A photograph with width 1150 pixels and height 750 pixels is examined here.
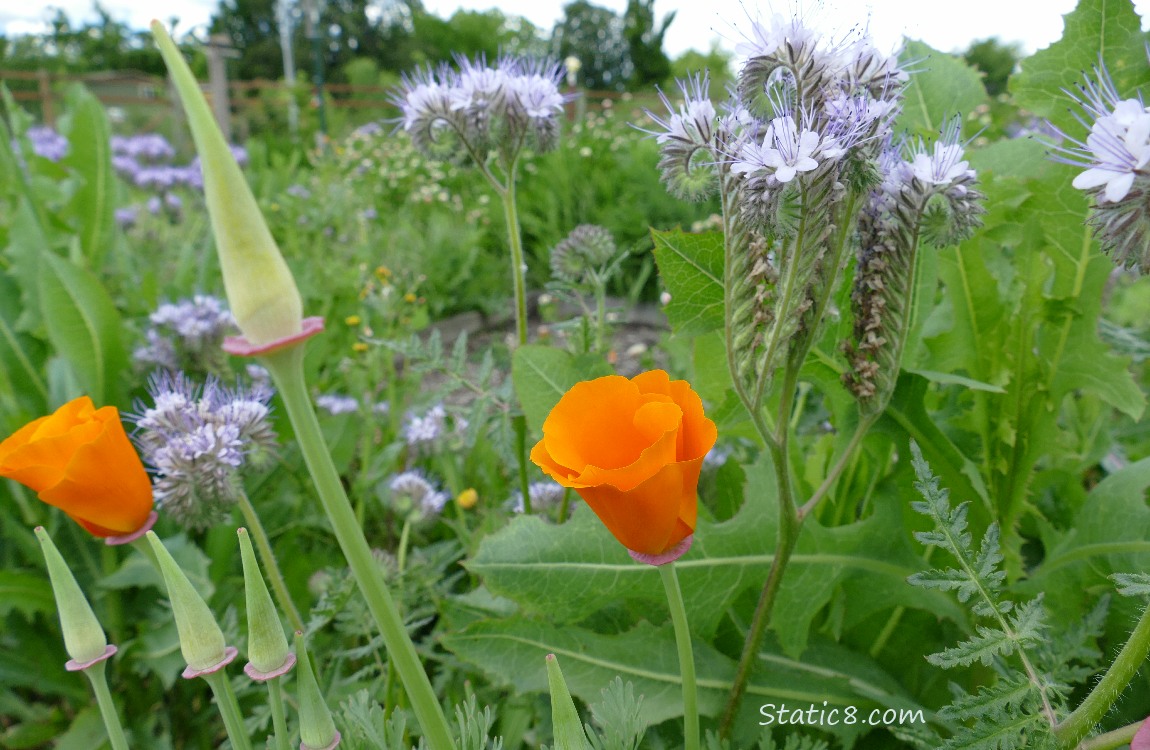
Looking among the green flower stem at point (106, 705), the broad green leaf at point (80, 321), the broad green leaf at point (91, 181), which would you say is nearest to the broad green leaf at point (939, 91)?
the green flower stem at point (106, 705)

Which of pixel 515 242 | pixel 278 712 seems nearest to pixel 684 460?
pixel 278 712

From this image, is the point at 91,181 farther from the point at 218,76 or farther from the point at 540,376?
the point at 218,76

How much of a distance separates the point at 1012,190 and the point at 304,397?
3.54 ft

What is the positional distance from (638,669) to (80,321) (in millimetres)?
1429

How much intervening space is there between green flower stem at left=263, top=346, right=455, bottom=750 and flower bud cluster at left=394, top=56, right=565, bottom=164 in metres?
0.84

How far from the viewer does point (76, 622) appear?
726mm

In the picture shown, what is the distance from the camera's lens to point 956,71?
1.28 meters

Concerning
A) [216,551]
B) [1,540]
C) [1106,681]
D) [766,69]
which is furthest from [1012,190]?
[1,540]

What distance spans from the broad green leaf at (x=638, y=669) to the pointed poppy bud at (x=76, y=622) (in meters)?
0.45

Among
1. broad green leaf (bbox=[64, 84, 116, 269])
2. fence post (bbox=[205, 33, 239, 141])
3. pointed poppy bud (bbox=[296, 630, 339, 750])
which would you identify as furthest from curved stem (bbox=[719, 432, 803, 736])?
fence post (bbox=[205, 33, 239, 141])

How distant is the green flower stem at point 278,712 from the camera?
0.69 m

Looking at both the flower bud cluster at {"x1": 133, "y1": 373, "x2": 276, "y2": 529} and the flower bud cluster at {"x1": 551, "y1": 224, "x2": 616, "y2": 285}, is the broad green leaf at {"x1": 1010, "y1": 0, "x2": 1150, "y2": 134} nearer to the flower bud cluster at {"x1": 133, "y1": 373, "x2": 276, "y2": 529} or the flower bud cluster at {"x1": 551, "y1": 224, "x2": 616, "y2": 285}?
the flower bud cluster at {"x1": 551, "y1": 224, "x2": 616, "y2": 285}

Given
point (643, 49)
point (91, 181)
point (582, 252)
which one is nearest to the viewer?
point (582, 252)

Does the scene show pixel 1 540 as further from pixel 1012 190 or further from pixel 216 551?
pixel 1012 190
